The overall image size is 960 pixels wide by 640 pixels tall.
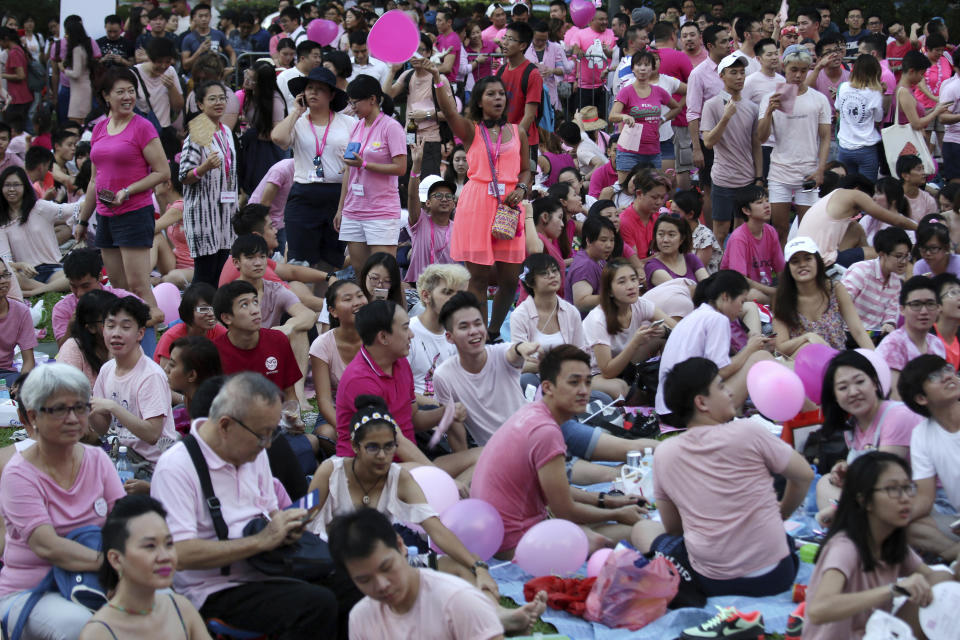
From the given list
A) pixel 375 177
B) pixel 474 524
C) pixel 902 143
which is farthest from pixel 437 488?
pixel 902 143

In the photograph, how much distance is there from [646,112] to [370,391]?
565 centimetres

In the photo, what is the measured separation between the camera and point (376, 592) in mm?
3221

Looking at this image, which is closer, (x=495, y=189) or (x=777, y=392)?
(x=777, y=392)

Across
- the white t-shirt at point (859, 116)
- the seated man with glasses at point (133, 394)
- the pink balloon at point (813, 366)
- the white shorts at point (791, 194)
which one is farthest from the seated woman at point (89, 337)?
the white t-shirt at point (859, 116)

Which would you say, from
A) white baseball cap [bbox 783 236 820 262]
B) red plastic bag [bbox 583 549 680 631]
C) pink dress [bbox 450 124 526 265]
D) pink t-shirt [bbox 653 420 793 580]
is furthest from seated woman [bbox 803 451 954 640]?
pink dress [bbox 450 124 526 265]

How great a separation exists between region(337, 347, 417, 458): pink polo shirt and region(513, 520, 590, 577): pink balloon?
95 cm

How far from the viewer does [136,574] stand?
11.1 feet

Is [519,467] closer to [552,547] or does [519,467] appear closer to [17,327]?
[552,547]

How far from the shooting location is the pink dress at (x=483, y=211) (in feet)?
23.9

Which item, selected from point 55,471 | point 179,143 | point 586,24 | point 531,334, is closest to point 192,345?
point 55,471

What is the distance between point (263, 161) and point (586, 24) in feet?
21.2

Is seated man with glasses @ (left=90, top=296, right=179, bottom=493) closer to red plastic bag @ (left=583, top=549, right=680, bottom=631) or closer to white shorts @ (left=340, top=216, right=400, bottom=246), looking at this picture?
red plastic bag @ (left=583, top=549, right=680, bottom=631)

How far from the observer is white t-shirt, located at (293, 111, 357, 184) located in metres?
7.85

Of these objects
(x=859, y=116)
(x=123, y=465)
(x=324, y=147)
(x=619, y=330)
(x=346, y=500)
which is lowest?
(x=123, y=465)
